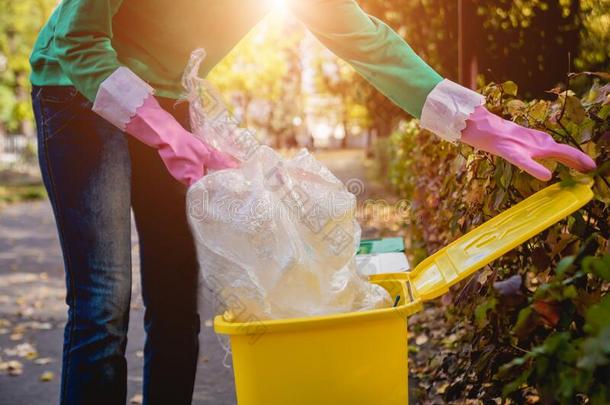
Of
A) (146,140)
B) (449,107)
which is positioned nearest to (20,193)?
(146,140)

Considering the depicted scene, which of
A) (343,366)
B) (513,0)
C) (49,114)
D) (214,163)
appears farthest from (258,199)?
(513,0)

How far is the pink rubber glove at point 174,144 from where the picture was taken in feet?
5.84

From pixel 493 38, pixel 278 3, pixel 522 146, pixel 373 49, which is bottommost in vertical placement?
pixel 522 146

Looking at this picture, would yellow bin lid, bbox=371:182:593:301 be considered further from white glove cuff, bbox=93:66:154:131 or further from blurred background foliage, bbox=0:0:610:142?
white glove cuff, bbox=93:66:154:131

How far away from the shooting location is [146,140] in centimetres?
185

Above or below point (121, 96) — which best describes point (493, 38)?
above

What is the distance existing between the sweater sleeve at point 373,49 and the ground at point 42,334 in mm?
2065

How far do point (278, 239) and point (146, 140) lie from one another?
1.37ft

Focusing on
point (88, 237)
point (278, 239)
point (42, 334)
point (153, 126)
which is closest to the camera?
point (278, 239)

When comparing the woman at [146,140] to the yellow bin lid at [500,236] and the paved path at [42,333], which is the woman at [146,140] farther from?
the paved path at [42,333]

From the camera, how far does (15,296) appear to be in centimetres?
625

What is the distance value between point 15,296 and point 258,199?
5.11m

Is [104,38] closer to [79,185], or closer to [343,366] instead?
[79,185]

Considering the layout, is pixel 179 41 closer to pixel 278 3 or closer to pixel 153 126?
pixel 278 3
